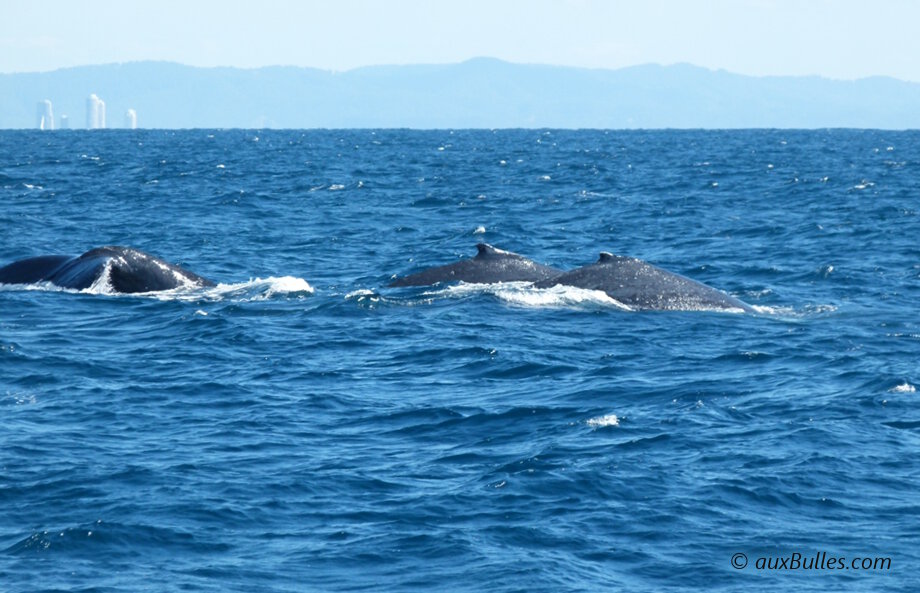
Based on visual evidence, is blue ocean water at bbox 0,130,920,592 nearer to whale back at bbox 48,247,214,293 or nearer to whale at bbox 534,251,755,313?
whale at bbox 534,251,755,313

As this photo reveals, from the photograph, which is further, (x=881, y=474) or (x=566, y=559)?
(x=881, y=474)

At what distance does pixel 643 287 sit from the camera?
22.2 m

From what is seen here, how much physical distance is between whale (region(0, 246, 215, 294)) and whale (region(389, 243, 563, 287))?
424 cm

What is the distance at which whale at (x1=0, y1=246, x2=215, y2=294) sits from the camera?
940 inches

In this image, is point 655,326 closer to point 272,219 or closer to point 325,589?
point 325,589

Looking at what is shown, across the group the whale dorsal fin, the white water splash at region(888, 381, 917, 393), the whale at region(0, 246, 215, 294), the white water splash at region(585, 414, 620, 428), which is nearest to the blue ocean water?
the white water splash at region(585, 414, 620, 428)

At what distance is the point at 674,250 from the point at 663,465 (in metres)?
20.3

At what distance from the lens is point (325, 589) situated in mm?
10273

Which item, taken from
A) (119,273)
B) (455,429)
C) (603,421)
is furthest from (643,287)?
(119,273)

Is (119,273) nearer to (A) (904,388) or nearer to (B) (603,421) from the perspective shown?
(B) (603,421)

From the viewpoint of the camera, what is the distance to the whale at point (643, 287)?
71.8 ft

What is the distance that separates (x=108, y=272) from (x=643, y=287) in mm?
8995

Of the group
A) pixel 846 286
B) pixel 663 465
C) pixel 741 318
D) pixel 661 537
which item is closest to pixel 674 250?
pixel 846 286

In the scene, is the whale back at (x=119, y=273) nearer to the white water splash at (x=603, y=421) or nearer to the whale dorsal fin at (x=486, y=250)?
the whale dorsal fin at (x=486, y=250)
